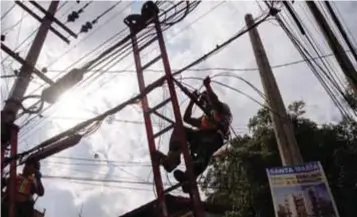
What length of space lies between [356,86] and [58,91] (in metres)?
6.01

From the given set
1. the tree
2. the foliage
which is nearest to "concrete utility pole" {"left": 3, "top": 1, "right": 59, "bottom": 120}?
the tree

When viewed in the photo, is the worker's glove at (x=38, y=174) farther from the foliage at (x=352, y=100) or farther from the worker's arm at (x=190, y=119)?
the foliage at (x=352, y=100)

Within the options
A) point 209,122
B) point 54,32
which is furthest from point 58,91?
point 209,122

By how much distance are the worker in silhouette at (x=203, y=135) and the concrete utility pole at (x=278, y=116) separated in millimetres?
2288

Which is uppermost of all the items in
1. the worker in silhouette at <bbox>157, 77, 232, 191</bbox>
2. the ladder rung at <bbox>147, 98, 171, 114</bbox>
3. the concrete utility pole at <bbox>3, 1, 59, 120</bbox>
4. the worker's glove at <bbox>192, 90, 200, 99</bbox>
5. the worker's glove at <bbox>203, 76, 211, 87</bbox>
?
the concrete utility pole at <bbox>3, 1, 59, 120</bbox>

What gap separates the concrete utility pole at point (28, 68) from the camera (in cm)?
1034

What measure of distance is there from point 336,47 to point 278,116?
172 cm

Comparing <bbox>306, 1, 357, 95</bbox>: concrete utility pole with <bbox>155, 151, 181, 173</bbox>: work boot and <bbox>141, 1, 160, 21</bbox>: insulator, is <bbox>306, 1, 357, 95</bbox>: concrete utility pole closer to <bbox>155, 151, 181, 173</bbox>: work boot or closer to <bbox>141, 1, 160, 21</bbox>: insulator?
<bbox>141, 1, 160, 21</bbox>: insulator

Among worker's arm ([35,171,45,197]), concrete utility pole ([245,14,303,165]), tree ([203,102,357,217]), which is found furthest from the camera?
tree ([203,102,357,217])

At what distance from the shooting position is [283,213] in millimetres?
7906

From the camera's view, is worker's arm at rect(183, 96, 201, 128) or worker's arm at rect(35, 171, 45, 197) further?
worker's arm at rect(35, 171, 45, 197)

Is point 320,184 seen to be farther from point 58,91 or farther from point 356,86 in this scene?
point 58,91

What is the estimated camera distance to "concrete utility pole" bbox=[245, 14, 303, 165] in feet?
28.9

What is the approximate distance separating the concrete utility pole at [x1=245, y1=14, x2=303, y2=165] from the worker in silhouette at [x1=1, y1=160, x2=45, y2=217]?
492 cm
